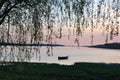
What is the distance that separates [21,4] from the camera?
16359mm

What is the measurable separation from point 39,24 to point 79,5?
1783 mm

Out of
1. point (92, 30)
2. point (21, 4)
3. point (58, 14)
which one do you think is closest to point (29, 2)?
point (21, 4)

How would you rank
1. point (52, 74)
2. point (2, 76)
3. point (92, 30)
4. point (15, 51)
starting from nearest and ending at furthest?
point (92, 30), point (15, 51), point (2, 76), point (52, 74)

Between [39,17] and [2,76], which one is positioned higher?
[39,17]

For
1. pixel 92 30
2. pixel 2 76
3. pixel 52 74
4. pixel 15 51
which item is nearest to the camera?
pixel 92 30

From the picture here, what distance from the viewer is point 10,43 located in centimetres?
1534

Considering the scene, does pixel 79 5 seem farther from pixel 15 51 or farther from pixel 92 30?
pixel 15 51

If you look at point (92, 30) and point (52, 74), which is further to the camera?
point (52, 74)

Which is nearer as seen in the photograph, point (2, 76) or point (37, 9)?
point (37, 9)

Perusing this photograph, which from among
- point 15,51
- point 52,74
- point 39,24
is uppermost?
point 39,24

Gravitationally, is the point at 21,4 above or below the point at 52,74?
above

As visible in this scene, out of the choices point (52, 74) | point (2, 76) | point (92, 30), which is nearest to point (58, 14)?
point (92, 30)

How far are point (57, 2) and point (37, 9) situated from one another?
910 mm

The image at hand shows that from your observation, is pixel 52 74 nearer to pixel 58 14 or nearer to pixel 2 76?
pixel 2 76
